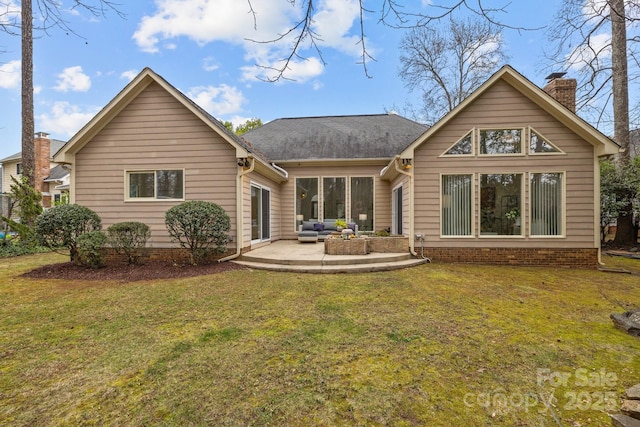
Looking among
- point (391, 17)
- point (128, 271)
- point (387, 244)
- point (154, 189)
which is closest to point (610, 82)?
point (387, 244)

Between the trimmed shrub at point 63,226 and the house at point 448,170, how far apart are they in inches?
40.1

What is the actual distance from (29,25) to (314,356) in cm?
1409

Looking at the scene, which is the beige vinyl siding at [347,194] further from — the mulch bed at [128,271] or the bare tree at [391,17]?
the bare tree at [391,17]

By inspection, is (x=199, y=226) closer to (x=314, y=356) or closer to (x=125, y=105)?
(x=125, y=105)

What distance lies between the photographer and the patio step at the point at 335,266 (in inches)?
248

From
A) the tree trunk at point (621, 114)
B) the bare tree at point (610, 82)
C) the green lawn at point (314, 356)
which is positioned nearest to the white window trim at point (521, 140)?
the bare tree at point (610, 82)

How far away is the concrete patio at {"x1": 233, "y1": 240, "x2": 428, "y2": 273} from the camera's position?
251 inches

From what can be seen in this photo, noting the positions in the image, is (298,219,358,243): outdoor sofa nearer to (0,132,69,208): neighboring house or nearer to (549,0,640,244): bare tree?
(549,0,640,244): bare tree

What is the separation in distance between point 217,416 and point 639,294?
22.4 feet

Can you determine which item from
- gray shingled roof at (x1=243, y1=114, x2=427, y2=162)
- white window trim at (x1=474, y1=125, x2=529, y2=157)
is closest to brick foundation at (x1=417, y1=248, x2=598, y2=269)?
white window trim at (x1=474, y1=125, x2=529, y2=157)

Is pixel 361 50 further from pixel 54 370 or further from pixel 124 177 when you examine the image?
pixel 124 177

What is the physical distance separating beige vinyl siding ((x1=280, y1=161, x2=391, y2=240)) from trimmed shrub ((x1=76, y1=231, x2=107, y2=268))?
240 inches

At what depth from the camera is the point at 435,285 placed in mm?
5230

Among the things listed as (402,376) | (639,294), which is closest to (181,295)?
(402,376)
